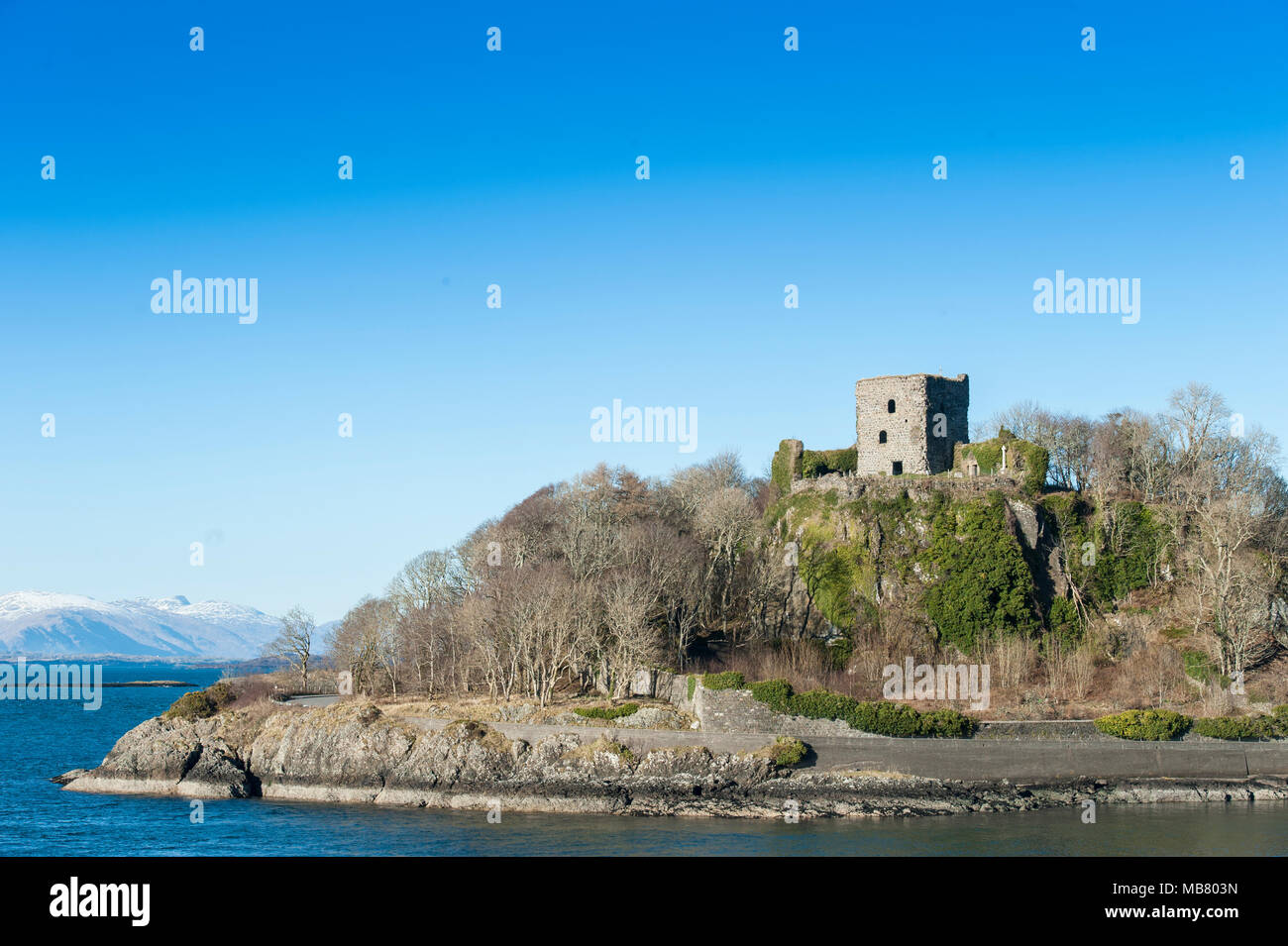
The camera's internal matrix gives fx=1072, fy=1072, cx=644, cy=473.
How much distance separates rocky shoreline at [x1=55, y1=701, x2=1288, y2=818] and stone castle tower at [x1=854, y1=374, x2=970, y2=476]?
2537 cm

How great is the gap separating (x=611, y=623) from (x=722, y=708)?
8.75 meters

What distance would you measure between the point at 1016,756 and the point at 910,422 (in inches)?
1020

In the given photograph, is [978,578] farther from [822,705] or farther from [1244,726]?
[822,705]

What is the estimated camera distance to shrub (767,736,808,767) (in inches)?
1709

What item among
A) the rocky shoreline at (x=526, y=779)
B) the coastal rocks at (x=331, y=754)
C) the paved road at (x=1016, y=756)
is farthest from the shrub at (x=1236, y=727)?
the coastal rocks at (x=331, y=754)

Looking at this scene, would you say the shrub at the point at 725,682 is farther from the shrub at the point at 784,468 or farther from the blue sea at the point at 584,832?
the shrub at the point at 784,468

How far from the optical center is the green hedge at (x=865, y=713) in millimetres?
44062

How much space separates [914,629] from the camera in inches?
2172

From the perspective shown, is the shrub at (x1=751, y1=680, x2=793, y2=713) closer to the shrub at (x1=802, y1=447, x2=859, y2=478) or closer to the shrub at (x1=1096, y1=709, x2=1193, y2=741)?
the shrub at (x1=1096, y1=709, x2=1193, y2=741)

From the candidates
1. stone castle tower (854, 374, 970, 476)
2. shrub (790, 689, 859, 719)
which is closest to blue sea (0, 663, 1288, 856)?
shrub (790, 689, 859, 719)

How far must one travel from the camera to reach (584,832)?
37844mm

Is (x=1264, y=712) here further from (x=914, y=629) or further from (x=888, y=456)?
(x=888, y=456)

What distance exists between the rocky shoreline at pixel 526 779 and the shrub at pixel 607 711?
1.05 m

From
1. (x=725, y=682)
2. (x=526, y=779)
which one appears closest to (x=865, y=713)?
(x=725, y=682)
